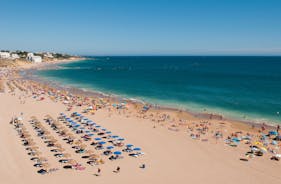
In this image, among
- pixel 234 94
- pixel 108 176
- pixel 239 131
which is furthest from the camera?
pixel 234 94

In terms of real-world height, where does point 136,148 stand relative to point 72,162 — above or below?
above

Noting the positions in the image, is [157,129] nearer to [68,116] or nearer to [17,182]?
[68,116]

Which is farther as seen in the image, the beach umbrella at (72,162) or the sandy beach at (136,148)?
the beach umbrella at (72,162)

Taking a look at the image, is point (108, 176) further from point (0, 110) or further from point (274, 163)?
point (0, 110)

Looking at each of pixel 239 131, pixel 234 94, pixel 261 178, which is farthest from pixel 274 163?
pixel 234 94

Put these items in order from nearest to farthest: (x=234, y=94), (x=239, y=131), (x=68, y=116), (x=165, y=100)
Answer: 1. (x=239, y=131)
2. (x=68, y=116)
3. (x=165, y=100)
4. (x=234, y=94)

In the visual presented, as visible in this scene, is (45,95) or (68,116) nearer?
(68,116)

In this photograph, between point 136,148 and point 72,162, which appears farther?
point 136,148

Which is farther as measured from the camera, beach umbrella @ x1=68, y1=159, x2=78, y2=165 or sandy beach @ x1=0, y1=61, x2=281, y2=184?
beach umbrella @ x1=68, y1=159, x2=78, y2=165
